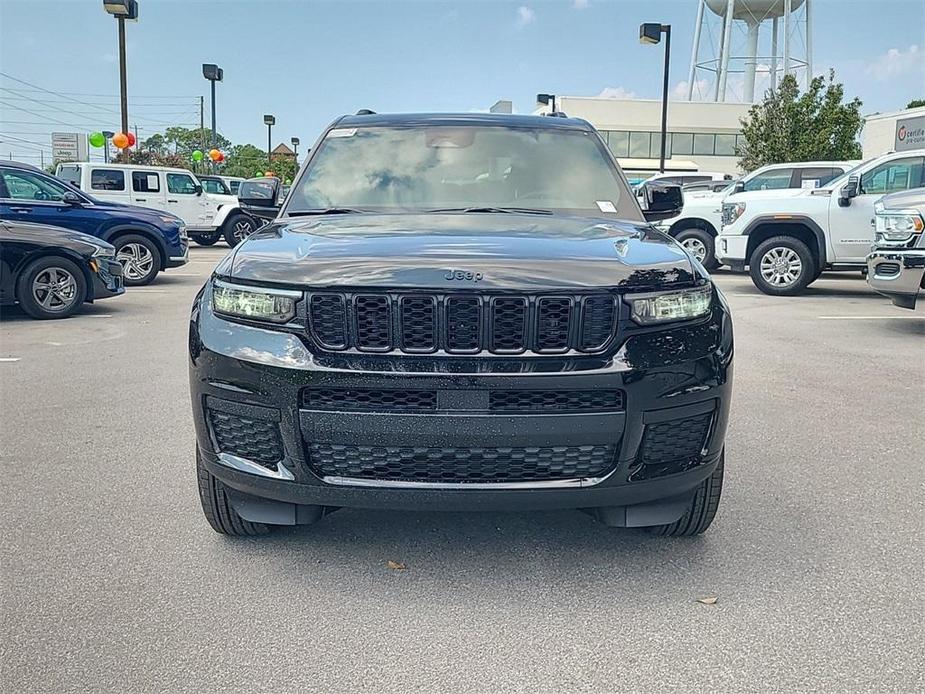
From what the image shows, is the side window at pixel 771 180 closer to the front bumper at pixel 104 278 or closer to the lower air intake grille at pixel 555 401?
the front bumper at pixel 104 278

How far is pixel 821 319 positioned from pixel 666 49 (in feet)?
48.2

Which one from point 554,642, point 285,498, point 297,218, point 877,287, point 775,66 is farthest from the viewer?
point 775,66

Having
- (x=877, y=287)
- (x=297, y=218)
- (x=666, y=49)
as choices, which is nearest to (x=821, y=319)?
(x=877, y=287)

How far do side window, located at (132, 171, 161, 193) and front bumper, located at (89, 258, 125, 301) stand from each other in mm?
10243

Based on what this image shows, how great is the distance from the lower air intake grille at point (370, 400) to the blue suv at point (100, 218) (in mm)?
9179

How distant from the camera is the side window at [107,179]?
18.5m

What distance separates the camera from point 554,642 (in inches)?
105

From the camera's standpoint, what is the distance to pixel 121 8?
20703 millimetres

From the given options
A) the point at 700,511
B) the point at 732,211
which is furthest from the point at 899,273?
the point at 700,511

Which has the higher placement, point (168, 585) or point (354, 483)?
point (354, 483)

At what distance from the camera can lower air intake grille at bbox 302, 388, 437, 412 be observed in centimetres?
270

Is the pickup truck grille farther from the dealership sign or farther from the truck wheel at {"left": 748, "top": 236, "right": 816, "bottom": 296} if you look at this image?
the dealership sign

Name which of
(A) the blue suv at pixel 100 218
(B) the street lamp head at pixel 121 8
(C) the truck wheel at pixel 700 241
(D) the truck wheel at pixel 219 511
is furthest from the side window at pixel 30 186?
(B) the street lamp head at pixel 121 8

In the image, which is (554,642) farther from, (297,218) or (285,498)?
(297,218)
